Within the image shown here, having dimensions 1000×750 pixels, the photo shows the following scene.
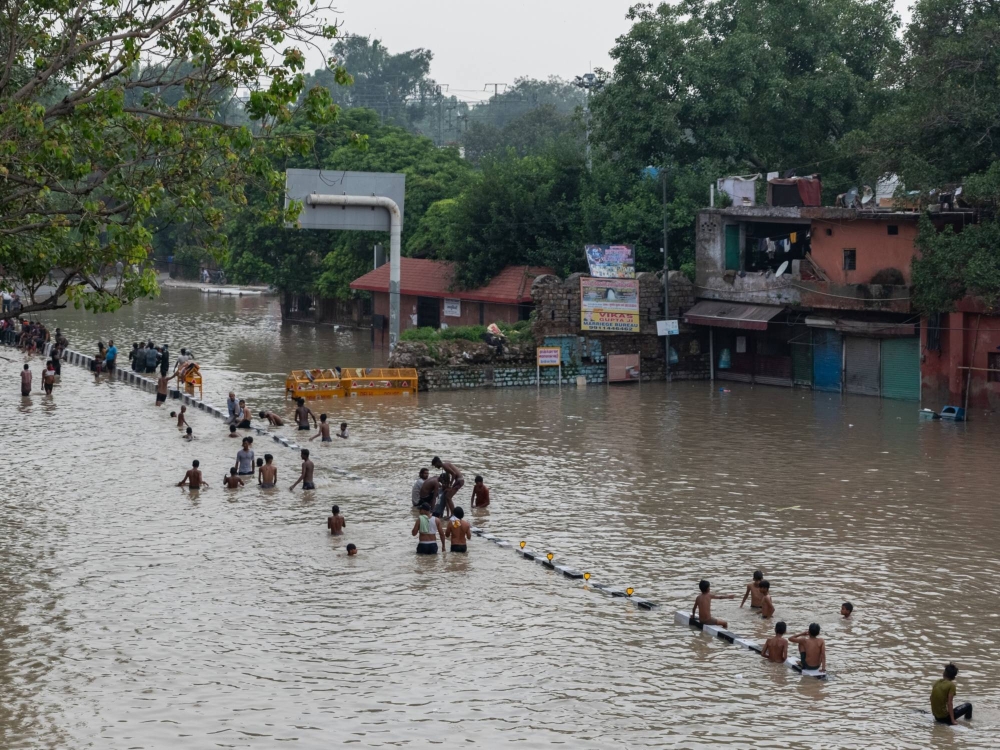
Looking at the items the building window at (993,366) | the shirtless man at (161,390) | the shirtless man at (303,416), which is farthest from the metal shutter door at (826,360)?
the shirtless man at (161,390)

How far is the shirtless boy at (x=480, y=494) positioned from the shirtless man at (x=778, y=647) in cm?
922

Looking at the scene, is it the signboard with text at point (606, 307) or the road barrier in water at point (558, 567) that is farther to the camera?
the signboard with text at point (606, 307)

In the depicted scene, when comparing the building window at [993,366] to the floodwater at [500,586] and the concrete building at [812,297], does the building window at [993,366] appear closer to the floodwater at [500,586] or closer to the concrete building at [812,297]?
the concrete building at [812,297]

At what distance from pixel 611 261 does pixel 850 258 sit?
8241 mm

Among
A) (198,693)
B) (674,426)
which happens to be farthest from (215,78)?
(674,426)

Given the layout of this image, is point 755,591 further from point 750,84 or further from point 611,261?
point 750,84

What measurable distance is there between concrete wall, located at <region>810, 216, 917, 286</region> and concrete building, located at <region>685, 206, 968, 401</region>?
1.3 inches

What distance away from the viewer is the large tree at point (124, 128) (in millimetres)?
19484

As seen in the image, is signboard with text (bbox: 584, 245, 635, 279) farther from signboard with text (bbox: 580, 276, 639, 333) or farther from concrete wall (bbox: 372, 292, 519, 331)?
concrete wall (bbox: 372, 292, 519, 331)

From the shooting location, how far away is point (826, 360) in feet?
142

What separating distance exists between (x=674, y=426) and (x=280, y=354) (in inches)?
857

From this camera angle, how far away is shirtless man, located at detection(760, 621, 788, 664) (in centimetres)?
1702

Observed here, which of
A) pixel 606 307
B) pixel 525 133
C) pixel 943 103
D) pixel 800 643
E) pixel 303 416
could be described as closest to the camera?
pixel 800 643

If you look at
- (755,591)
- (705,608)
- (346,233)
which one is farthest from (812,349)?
(705,608)
